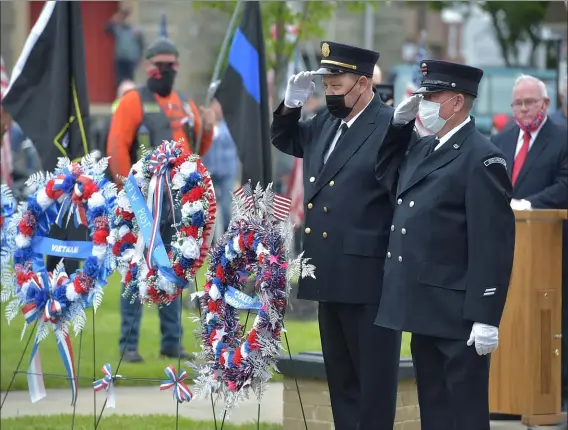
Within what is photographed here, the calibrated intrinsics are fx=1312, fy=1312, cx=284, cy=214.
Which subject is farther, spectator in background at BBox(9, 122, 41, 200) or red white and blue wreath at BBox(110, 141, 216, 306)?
spectator in background at BBox(9, 122, 41, 200)

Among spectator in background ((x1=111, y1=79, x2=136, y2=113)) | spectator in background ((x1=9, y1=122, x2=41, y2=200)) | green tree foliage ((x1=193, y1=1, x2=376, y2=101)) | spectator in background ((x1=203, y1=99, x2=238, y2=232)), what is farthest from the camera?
spectator in background ((x1=9, y1=122, x2=41, y2=200))

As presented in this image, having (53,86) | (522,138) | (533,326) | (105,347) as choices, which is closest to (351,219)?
(533,326)

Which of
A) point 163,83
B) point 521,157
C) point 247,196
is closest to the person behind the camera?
point 247,196

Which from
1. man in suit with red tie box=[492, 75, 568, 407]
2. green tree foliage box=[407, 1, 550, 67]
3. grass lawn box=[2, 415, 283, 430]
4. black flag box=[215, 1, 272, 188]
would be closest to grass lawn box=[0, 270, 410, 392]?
grass lawn box=[2, 415, 283, 430]

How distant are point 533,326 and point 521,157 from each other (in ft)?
4.52

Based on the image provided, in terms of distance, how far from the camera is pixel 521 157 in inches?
362

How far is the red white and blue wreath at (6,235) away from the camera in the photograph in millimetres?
8195

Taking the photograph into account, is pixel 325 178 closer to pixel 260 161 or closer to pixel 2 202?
pixel 2 202

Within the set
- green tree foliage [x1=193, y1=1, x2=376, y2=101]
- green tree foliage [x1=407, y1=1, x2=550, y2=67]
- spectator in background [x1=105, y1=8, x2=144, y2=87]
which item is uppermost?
green tree foliage [x1=407, y1=1, x2=550, y2=67]

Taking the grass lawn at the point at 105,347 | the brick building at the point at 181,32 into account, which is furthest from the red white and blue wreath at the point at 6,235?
the brick building at the point at 181,32

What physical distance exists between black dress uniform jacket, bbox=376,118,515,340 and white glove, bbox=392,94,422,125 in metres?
0.22

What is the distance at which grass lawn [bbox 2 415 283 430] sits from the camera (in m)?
8.54

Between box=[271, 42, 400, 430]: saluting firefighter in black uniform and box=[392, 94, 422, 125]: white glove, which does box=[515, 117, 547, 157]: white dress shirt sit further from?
box=[392, 94, 422, 125]: white glove

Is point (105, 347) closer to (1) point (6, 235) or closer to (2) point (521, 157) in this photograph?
(1) point (6, 235)
